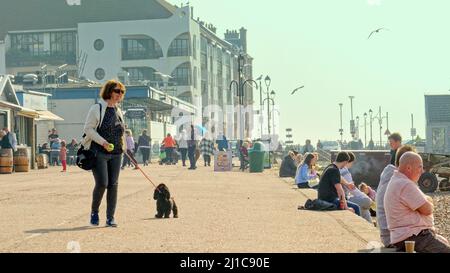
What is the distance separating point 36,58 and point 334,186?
88907 mm

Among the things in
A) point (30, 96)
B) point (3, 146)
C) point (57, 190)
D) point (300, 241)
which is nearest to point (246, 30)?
point (30, 96)

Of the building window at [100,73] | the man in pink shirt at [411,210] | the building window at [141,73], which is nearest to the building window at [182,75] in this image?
the building window at [141,73]

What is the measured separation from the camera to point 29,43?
100 meters

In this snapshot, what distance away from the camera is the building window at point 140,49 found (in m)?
96.8

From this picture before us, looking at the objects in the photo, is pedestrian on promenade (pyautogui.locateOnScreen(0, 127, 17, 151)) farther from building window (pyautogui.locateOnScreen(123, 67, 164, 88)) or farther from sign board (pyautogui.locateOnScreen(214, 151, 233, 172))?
building window (pyautogui.locateOnScreen(123, 67, 164, 88))

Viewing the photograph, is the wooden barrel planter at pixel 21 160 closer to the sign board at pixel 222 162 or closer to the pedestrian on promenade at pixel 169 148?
the sign board at pixel 222 162

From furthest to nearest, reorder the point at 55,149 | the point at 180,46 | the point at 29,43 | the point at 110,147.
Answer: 1. the point at 29,43
2. the point at 180,46
3. the point at 55,149
4. the point at 110,147

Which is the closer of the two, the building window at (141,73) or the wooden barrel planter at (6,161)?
the wooden barrel planter at (6,161)

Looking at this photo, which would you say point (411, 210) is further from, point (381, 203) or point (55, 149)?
point (55, 149)

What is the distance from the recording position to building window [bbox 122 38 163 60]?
3809 inches

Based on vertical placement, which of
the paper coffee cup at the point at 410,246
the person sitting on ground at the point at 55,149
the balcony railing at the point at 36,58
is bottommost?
the paper coffee cup at the point at 410,246

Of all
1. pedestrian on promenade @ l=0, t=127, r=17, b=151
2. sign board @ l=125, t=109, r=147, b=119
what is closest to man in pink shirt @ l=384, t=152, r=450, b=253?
pedestrian on promenade @ l=0, t=127, r=17, b=151

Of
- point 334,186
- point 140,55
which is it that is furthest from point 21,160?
point 140,55

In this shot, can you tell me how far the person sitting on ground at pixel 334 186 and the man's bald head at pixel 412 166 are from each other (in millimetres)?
5065
